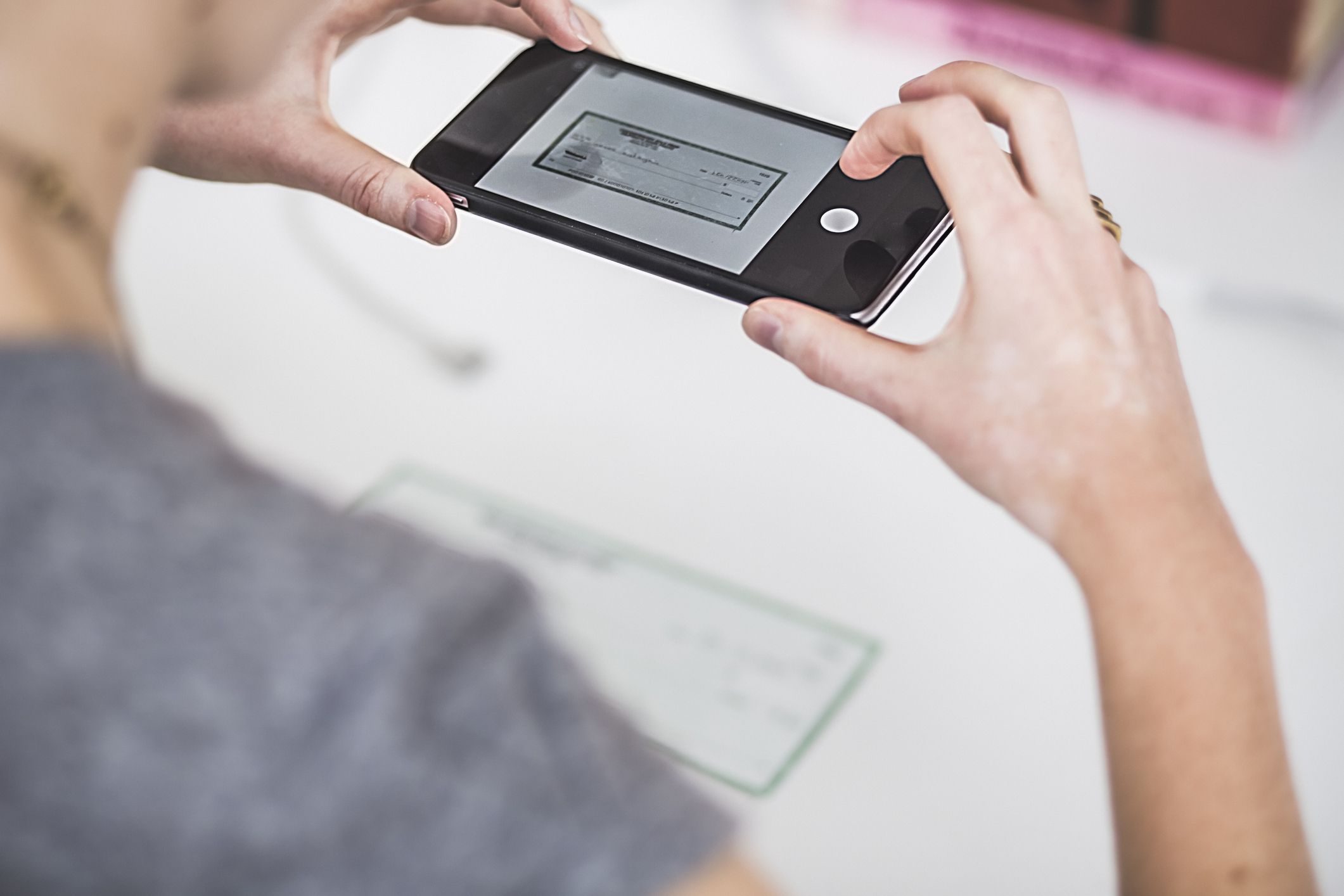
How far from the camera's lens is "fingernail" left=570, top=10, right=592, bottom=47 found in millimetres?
423

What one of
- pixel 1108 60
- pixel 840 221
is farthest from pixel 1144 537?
pixel 1108 60

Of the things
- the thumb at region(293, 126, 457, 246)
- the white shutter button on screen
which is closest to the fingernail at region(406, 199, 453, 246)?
the thumb at region(293, 126, 457, 246)

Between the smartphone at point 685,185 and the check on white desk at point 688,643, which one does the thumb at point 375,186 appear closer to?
the smartphone at point 685,185

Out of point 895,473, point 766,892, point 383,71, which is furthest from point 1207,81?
point 766,892

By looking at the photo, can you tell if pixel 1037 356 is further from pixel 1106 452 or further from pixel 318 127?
pixel 318 127

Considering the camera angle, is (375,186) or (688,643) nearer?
(375,186)

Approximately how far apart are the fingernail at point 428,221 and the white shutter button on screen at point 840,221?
11cm

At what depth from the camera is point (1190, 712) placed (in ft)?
0.91

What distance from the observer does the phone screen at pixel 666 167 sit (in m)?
0.38

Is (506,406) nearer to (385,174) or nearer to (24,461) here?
(385,174)

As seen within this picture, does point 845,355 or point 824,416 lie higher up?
point 845,355

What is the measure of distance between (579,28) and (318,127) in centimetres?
8

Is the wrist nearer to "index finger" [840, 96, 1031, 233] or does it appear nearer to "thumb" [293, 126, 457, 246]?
"index finger" [840, 96, 1031, 233]

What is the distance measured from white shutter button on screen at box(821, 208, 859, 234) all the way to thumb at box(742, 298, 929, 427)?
0.04 m
